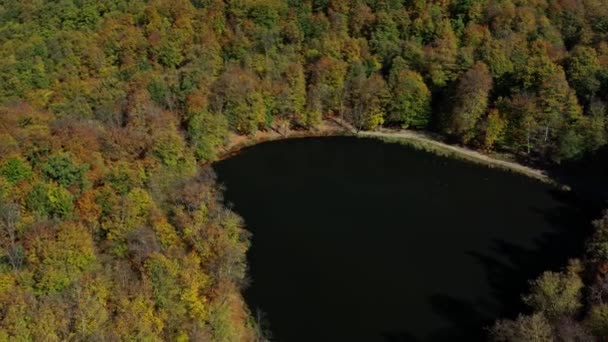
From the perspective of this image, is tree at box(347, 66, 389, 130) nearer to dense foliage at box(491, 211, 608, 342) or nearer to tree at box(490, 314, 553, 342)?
dense foliage at box(491, 211, 608, 342)

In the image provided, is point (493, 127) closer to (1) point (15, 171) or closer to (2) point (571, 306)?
(2) point (571, 306)

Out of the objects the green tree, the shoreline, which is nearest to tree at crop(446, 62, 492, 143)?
the shoreline

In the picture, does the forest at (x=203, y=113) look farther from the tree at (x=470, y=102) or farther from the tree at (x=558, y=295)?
the tree at (x=470, y=102)

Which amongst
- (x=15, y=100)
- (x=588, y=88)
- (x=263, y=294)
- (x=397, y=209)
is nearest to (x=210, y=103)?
(x=15, y=100)

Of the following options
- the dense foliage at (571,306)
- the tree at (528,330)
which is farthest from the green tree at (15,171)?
the tree at (528,330)

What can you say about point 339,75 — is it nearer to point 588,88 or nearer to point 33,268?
point 588,88

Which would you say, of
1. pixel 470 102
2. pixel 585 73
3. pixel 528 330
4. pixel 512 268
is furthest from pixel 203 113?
pixel 528 330
